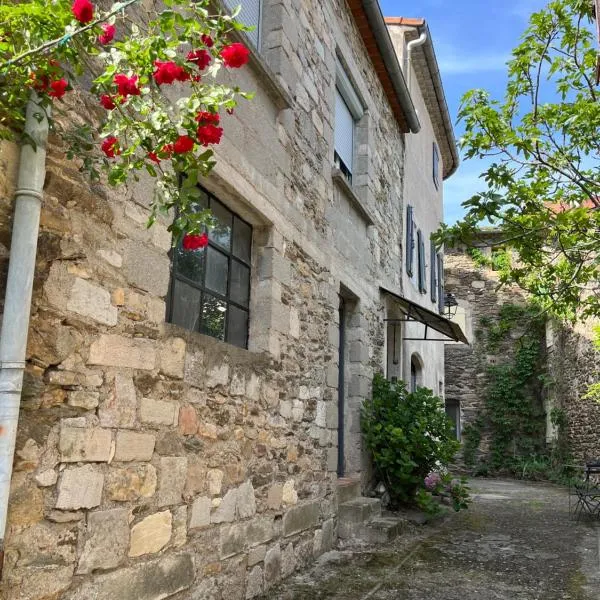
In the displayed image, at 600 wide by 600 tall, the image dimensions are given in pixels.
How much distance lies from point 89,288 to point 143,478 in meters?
0.91

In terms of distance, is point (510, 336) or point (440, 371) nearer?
point (440, 371)

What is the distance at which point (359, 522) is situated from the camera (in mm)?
5555

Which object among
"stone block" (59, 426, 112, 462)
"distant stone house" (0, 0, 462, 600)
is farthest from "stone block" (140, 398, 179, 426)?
"stone block" (59, 426, 112, 462)

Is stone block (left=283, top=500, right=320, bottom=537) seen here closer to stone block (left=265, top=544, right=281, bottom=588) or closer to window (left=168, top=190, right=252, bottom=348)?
stone block (left=265, top=544, right=281, bottom=588)

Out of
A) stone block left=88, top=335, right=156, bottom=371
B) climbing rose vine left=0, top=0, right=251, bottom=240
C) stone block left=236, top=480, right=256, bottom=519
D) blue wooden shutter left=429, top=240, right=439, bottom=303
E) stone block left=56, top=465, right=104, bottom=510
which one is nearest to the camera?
climbing rose vine left=0, top=0, right=251, bottom=240

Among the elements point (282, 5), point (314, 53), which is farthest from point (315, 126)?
point (282, 5)

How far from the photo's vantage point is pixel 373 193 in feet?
23.9

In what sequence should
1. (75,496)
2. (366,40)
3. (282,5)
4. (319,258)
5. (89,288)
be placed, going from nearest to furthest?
(75,496) < (89,288) < (282,5) < (319,258) < (366,40)

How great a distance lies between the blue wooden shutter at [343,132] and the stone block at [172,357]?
3830 millimetres

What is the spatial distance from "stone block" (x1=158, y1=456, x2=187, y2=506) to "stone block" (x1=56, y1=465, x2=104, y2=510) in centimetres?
45

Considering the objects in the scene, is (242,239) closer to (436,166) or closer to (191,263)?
(191,263)

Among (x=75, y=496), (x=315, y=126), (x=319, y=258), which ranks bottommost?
(x=75, y=496)

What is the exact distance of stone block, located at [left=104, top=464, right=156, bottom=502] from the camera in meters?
2.60

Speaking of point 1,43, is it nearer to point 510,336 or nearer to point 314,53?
point 314,53
